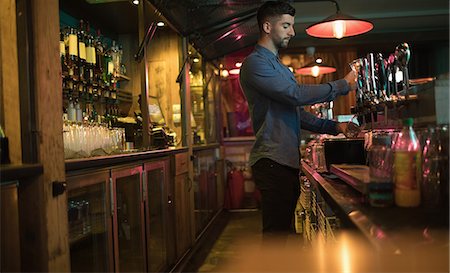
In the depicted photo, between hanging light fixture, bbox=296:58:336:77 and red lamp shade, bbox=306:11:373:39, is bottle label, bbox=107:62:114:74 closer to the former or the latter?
red lamp shade, bbox=306:11:373:39

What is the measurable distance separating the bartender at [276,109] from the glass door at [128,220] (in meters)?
0.78

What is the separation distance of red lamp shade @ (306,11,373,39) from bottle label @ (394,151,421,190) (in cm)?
261

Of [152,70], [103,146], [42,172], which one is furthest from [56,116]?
[152,70]

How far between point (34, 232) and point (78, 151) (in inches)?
30.3

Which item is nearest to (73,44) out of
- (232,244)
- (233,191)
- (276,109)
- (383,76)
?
(276,109)

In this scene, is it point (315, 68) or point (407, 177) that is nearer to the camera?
point (407, 177)

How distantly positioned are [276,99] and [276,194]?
442mm

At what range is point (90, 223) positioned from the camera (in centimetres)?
223

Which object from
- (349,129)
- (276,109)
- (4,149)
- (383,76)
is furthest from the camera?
(349,129)

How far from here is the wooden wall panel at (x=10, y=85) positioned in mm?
1648

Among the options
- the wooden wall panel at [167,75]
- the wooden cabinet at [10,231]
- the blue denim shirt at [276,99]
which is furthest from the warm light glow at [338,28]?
the wooden cabinet at [10,231]

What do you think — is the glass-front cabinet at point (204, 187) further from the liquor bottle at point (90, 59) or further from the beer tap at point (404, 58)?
the beer tap at point (404, 58)

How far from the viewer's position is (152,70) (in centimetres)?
439

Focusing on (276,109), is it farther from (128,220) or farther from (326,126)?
(128,220)
